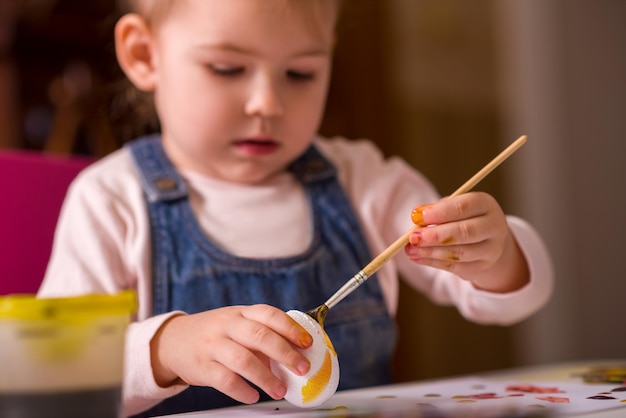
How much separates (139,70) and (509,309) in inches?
18.4

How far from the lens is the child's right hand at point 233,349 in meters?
0.51

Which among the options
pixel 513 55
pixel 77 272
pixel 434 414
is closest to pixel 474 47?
pixel 513 55

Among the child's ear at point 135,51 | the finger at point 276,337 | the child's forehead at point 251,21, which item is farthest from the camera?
the child's ear at point 135,51

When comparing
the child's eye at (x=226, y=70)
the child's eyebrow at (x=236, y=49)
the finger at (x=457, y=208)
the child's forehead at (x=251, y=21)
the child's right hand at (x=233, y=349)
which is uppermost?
the child's forehead at (x=251, y=21)

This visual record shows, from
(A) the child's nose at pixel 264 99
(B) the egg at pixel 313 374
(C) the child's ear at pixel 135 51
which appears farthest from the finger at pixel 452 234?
(C) the child's ear at pixel 135 51

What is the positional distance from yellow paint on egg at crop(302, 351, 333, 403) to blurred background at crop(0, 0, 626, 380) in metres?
1.78

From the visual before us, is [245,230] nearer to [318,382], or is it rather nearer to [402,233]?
[402,233]

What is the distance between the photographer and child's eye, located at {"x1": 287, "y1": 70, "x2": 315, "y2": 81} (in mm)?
774

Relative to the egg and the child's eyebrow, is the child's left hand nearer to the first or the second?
the egg

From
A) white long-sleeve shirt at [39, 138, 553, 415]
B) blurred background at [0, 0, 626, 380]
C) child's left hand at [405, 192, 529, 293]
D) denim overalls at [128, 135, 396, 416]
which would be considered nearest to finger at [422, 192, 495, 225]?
child's left hand at [405, 192, 529, 293]

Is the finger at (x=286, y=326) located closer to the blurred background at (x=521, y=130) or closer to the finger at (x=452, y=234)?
the finger at (x=452, y=234)

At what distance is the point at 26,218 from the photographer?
830mm

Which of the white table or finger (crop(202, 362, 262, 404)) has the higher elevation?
finger (crop(202, 362, 262, 404))

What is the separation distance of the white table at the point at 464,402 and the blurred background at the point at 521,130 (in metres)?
1.61
